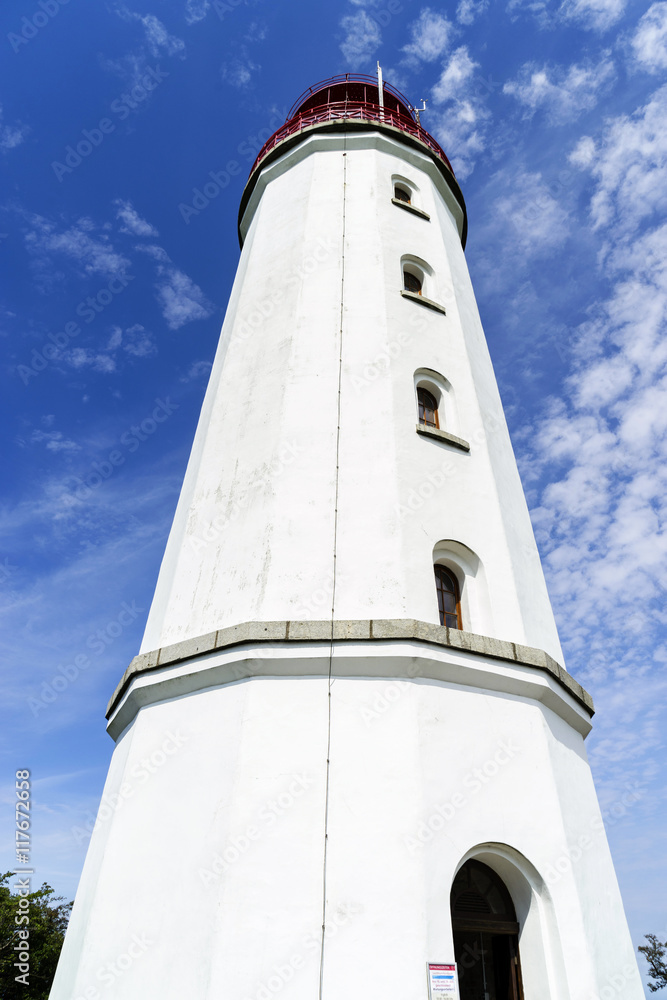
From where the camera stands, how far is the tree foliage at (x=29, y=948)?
91.1 feet

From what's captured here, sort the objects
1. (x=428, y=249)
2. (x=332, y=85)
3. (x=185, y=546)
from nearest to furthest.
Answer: (x=185, y=546), (x=428, y=249), (x=332, y=85)

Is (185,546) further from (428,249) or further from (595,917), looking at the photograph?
(428,249)

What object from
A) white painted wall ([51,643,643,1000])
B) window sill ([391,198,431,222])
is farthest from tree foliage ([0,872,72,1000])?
window sill ([391,198,431,222])

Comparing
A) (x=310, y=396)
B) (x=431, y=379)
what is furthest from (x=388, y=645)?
(x=431, y=379)

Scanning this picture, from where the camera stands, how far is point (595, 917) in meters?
9.39

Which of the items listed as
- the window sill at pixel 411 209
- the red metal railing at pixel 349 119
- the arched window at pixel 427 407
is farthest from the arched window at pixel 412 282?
the red metal railing at pixel 349 119

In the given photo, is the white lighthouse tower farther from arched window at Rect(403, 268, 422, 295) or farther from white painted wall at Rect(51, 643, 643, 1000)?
arched window at Rect(403, 268, 422, 295)

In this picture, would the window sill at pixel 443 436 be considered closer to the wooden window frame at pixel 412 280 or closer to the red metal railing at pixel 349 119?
the wooden window frame at pixel 412 280

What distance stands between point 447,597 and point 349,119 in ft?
48.2

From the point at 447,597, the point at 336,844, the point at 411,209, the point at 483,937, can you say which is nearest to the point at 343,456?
the point at 447,597

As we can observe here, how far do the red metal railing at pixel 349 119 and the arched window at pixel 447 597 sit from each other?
Answer: 14171mm

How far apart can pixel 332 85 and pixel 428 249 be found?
12043 millimetres

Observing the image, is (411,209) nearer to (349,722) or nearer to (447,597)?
(447,597)

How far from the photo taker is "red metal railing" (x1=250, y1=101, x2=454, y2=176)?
19481mm
